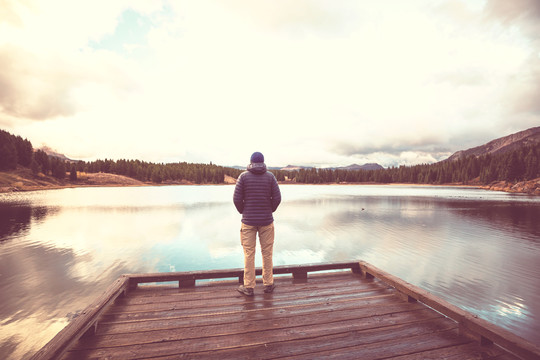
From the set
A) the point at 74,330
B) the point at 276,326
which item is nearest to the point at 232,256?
the point at 276,326

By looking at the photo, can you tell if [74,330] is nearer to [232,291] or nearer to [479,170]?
[232,291]

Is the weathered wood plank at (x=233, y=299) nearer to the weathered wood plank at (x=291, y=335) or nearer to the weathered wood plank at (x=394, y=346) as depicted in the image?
the weathered wood plank at (x=291, y=335)

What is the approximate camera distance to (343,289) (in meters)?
6.64

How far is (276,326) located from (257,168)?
11.3ft

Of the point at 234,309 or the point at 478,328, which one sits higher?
the point at 478,328

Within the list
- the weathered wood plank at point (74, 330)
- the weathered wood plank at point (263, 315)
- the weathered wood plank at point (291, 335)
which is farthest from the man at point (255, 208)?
the weathered wood plank at point (74, 330)

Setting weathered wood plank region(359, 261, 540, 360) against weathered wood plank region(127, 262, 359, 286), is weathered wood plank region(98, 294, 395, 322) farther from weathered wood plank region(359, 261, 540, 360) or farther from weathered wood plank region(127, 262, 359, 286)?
weathered wood plank region(127, 262, 359, 286)

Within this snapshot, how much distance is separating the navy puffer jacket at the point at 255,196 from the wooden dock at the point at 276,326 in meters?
1.87

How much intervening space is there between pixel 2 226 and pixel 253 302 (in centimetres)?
3177

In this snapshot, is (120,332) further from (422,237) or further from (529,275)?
(422,237)

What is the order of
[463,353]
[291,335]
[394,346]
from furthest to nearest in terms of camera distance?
[291,335], [394,346], [463,353]

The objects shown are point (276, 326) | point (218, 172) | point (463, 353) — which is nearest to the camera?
point (463, 353)

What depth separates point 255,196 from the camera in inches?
250

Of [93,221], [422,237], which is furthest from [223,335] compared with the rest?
[93,221]
